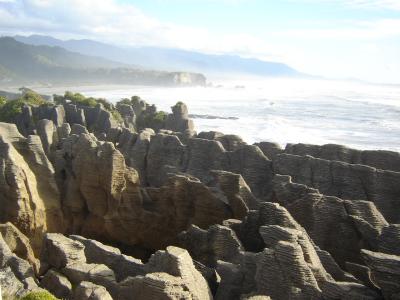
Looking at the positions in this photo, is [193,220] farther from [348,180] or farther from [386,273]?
[386,273]

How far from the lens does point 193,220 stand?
22203 millimetres

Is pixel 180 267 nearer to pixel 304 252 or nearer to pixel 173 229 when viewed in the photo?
pixel 304 252

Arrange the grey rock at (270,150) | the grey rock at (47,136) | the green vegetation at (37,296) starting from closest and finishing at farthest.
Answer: the green vegetation at (37,296)
the grey rock at (270,150)
the grey rock at (47,136)

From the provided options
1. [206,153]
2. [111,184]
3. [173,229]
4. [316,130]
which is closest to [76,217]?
[111,184]

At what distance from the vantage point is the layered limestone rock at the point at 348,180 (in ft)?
69.7

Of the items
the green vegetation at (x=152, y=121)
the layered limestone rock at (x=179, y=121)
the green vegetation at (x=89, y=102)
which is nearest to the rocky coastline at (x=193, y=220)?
the layered limestone rock at (x=179, y=121)

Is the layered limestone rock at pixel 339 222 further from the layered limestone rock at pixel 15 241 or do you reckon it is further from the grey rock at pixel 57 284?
the layered limestone rock at pixel 15 241

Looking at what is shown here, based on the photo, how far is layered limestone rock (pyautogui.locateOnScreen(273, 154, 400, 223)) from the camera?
2123cm

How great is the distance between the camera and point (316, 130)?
86750mm

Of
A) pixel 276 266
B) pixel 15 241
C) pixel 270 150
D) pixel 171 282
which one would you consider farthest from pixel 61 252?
pixel 270 150

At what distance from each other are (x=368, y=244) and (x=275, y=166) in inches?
308

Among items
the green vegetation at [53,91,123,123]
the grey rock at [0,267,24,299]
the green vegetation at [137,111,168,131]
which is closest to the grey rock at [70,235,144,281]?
the grey rock at [0,267,24,299]

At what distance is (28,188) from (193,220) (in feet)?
24.3

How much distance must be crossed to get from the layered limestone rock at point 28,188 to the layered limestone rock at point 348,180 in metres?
11.1
